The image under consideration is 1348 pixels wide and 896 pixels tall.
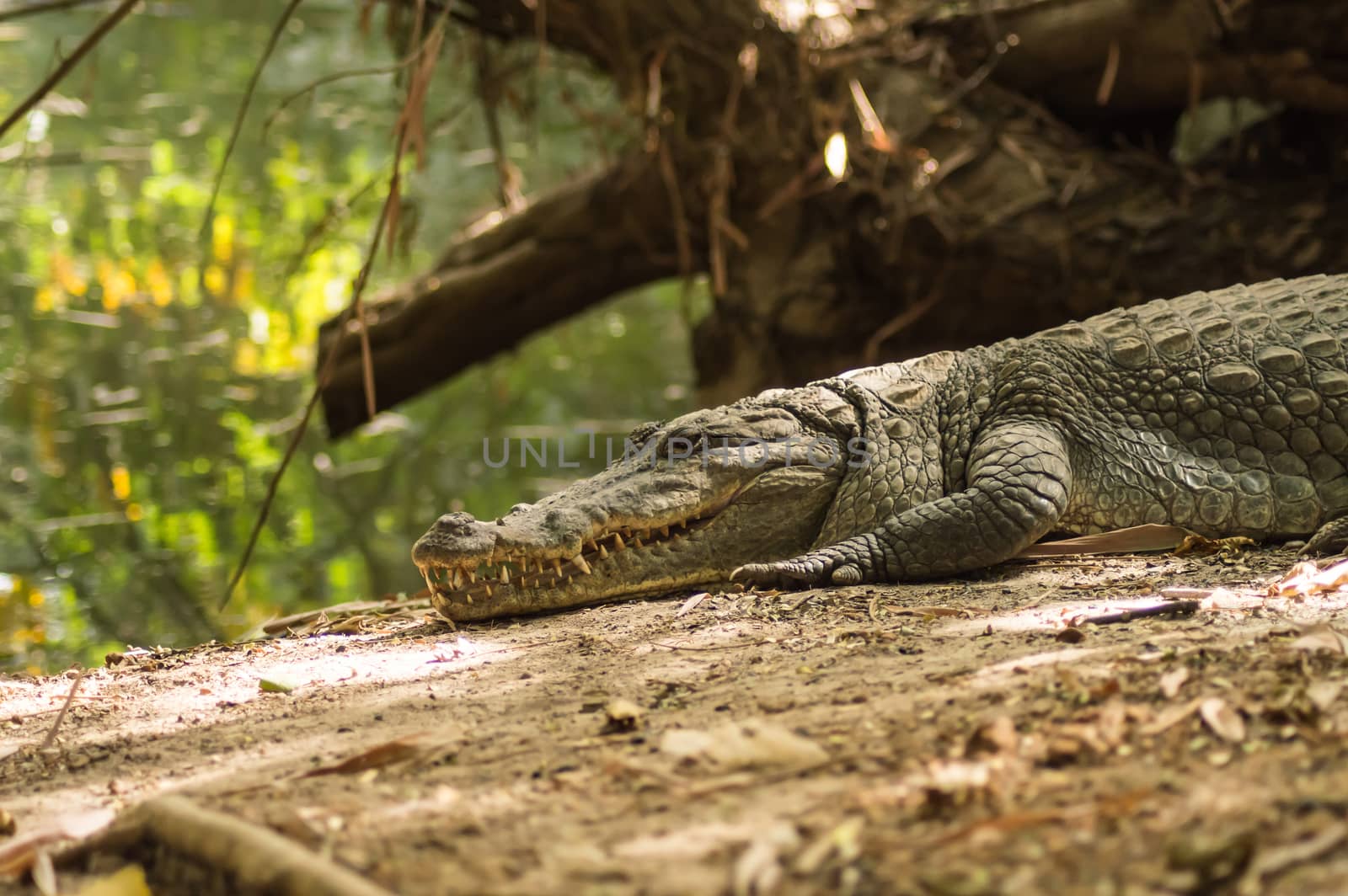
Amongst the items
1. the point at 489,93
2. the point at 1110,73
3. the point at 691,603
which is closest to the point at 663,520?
the point at 691,603

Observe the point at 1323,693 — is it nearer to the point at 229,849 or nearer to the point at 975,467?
the point at 229,849

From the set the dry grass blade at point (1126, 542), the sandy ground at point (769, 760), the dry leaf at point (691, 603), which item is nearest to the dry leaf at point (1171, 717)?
the sandy ground at point (769, 760)

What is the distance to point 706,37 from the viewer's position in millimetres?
5477

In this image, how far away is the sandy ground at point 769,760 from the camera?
1.12 meters

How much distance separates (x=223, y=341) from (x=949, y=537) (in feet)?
37.9

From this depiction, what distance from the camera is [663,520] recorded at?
3139 mm

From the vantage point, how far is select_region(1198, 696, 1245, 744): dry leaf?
1.37 metres

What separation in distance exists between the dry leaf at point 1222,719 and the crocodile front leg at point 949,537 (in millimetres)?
1528

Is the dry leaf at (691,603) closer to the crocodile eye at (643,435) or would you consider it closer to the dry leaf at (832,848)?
the crocodile eye at (643,435)

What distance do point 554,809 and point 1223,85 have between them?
5.11m

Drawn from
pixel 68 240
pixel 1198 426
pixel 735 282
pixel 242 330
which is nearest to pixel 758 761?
pixel 1198 426

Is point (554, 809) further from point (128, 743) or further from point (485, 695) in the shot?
point (128, 743)

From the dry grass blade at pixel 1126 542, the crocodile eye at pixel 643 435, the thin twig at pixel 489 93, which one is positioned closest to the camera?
the dry grass blade at pixel 1126 542

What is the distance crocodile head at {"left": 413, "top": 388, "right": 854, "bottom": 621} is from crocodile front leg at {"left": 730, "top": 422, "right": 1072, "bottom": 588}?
0.24 meters
